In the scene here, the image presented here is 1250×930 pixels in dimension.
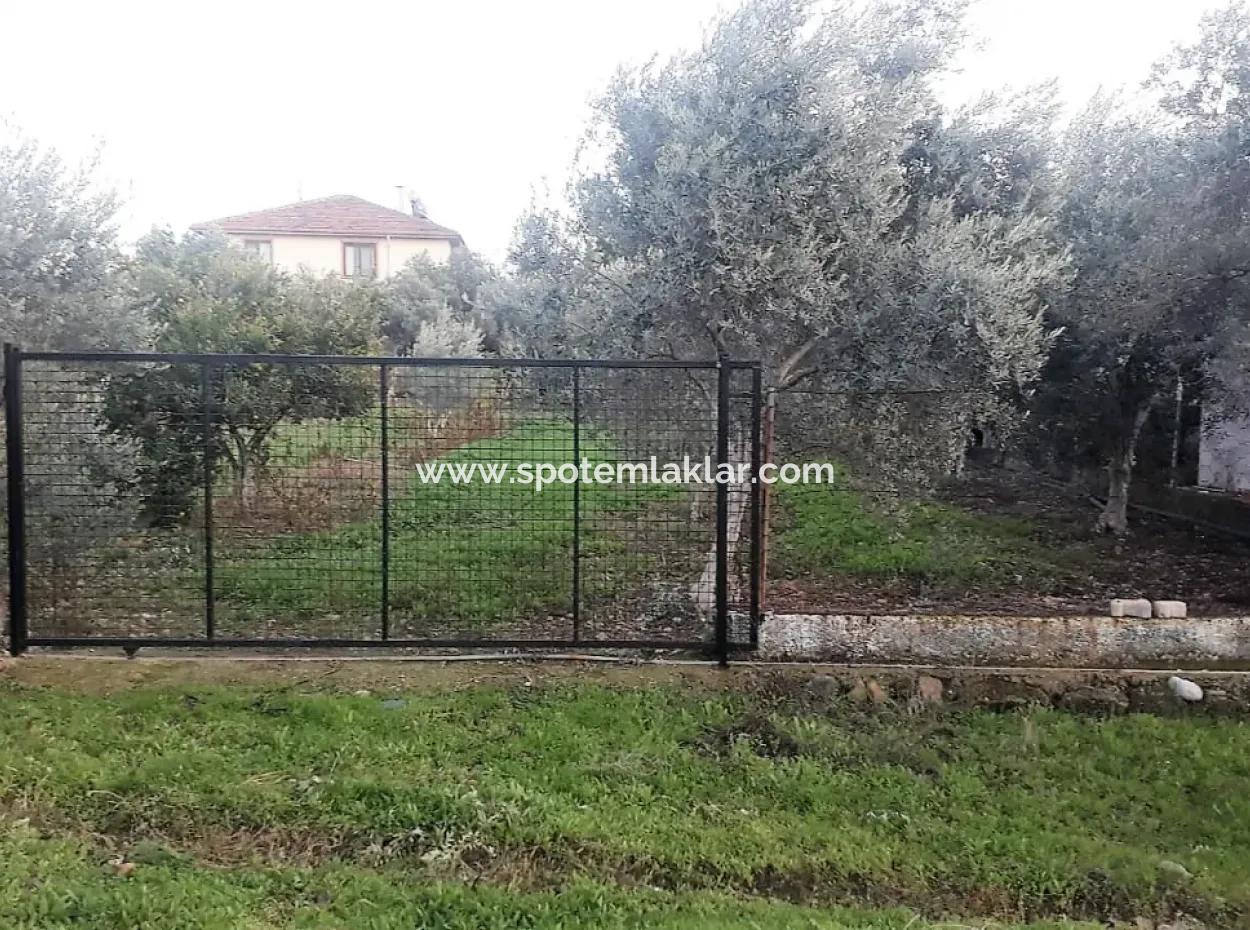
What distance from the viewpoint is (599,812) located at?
3988 millimetres

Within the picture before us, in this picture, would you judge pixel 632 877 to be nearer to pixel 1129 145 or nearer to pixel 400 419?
pixel 400 419

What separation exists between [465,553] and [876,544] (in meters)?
3.30

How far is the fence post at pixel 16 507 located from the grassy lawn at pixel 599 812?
1.88 ft

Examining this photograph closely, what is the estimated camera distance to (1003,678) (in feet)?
17.3

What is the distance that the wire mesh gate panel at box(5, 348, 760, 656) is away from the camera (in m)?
5.68

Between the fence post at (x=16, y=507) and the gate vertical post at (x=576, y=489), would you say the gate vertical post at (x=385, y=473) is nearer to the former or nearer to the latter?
the gate vertical post at (x=576, y=489)

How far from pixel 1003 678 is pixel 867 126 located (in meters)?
3.62

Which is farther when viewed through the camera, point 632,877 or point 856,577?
point 856,577

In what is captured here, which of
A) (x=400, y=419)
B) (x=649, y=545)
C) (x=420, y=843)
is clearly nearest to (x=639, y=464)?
(x=649, y=545)

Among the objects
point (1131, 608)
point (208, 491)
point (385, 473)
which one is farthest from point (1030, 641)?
point (208, 491)

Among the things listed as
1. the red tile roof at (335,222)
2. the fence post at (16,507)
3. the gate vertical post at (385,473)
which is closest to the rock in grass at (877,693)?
the gate vertical post at (385,473)

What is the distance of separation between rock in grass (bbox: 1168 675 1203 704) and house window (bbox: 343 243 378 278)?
113 ft

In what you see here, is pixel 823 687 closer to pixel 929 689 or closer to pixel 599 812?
pixel 929 689

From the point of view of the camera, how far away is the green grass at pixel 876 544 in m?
6.87
